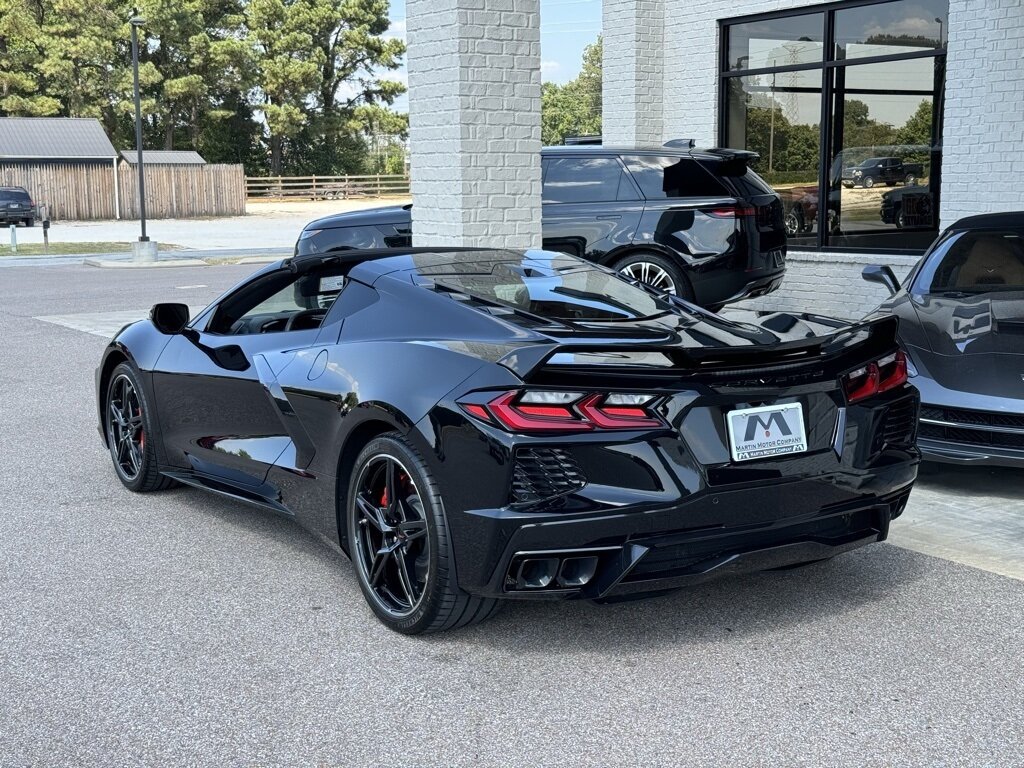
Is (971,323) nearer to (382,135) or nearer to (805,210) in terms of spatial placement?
(805,210)

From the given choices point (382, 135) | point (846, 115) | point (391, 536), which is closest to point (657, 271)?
point (846, 115)

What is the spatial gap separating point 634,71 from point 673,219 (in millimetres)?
5301

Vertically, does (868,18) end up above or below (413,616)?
above

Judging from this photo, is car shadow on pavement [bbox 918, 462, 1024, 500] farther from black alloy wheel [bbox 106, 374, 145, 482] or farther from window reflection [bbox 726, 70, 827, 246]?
window reflection [bbox 726, 70, 827, 246]

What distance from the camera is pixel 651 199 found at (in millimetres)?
10586

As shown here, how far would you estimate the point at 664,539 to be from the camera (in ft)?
12.6

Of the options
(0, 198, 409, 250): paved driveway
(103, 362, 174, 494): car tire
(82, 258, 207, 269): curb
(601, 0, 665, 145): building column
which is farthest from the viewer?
(0, 198, 409, 250): paved driveway

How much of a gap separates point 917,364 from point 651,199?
4.38 m

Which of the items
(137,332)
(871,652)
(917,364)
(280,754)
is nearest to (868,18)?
(917,364)

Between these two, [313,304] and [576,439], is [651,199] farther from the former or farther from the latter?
[576,439]

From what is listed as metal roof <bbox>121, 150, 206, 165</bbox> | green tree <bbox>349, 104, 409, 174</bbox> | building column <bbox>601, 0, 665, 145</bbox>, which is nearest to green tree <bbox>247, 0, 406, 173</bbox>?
green tree <bbox>349, 104, 409, 174</bbox>

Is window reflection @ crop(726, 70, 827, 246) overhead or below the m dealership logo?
overhead

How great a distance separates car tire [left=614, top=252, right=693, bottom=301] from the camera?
10.5 metres

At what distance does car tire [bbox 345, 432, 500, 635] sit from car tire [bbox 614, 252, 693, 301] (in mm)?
6359
